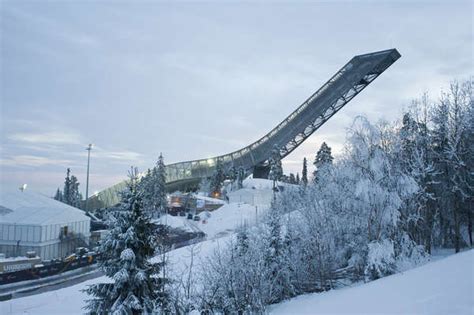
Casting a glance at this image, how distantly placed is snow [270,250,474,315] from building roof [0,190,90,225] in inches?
1164

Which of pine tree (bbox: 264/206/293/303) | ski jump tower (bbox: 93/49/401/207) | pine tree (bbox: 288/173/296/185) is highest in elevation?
ski jump tower (bbox: 93/49/401/207)

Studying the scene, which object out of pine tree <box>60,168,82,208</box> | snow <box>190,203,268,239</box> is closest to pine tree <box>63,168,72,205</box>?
pine tree <box>60,168,82,208</box>

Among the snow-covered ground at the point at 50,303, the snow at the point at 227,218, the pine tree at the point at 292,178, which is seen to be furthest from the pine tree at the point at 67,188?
the snow-covered ground at the point at 50,303

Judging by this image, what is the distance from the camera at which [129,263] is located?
1138 cm

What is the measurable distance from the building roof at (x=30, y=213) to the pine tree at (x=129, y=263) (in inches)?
966

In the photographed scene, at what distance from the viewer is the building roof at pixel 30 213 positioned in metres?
33.0

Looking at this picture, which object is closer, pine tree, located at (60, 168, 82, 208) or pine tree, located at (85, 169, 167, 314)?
pine tree, located at (85, 169, 167, 314)

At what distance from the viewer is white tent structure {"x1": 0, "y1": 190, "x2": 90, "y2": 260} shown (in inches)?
1258

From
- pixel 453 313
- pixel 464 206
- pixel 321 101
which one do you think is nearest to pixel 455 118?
pixel 464 206

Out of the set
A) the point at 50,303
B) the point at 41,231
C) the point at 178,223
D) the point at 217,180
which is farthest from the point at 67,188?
the point at 50,303

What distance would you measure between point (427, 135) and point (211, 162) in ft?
172

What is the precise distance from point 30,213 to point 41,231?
398 centimetres

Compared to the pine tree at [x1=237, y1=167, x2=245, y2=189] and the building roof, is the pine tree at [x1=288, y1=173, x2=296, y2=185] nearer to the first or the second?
the pine tree at [x1=237, y1=167, x2=245, y2=189]

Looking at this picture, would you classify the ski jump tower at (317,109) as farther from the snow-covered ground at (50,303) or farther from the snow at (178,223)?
the snow-covered ground at (50,303)
